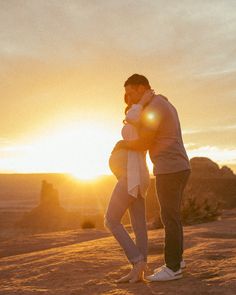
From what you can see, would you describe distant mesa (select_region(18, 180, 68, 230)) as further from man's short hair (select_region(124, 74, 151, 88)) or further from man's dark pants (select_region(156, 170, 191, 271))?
man's short hair (select_region(124, 74, 151, 88))

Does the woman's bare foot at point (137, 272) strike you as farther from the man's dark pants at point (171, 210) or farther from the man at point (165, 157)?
the man's dark pants at point (171, 210)

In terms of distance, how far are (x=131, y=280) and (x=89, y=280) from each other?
566 millimetres

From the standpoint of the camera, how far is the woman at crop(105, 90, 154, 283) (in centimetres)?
484

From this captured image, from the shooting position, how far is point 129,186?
4828mm

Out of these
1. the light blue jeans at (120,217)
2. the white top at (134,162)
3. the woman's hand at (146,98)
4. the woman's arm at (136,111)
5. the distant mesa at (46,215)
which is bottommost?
the light blue jeans at (120,217)

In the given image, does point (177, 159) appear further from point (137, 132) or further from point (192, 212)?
point (192, 212)

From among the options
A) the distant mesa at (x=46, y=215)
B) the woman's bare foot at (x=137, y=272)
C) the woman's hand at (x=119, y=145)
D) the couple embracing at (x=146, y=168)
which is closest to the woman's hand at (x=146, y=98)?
the couple embracing at (x=146, y=168)

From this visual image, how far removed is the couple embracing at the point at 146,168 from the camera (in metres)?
4.83

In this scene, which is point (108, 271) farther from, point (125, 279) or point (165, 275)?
point (165, 275)

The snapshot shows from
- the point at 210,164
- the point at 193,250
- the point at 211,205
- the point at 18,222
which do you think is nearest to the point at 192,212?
the point at 211,205

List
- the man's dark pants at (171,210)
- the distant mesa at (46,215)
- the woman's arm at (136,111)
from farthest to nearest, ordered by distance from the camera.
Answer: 1. the distant mesa at (46,215)
2. the man's dark pants at (171,210)
3. the woman's arm at (136,111)

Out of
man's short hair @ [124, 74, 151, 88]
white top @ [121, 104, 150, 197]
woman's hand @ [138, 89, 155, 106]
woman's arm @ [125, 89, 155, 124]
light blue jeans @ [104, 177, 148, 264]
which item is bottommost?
light blue jeans @ [104, 177, 148, 264]

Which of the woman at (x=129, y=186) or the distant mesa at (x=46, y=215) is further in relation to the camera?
the distant mesa at (x=46, y=215)

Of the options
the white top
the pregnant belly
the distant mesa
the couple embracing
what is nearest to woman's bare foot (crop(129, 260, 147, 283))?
the couple embracing
